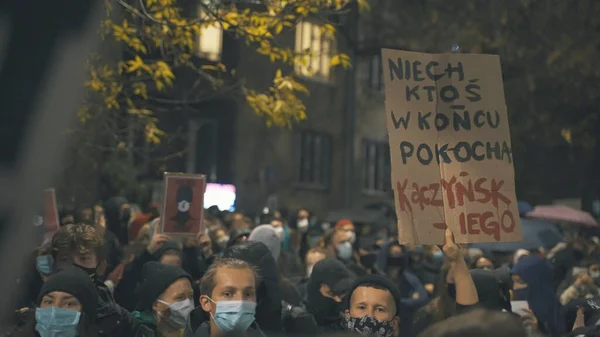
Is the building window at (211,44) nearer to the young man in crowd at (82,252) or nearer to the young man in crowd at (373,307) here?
the young man in crowd at (82,252)

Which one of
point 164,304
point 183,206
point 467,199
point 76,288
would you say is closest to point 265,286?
point 164,304

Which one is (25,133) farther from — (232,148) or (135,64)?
(232,148)

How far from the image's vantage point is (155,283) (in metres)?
6.23

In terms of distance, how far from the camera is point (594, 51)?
24.9 meters

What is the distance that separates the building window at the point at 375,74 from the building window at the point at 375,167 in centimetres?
176

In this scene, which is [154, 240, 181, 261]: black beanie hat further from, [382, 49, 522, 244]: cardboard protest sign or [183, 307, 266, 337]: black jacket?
[183, 307, 266, 337]: black jacket

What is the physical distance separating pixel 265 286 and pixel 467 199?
3.77 ft

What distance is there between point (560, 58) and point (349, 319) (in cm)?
2030

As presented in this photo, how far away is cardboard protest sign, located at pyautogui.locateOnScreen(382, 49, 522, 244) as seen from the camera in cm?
625

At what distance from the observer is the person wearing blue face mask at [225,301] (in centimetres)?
528

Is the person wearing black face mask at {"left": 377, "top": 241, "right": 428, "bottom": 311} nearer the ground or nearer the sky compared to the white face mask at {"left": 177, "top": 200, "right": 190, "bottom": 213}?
nearer the ground

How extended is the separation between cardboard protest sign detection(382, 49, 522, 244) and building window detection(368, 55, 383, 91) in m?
31.2

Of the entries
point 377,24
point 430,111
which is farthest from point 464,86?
point 377,24

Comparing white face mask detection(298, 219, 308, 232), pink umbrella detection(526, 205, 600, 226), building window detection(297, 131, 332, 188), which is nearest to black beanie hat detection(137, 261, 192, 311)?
white face mask detection(298, 219, 308, 232)
